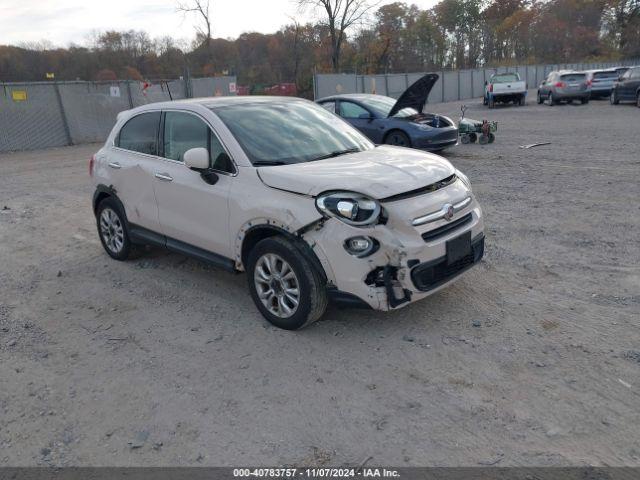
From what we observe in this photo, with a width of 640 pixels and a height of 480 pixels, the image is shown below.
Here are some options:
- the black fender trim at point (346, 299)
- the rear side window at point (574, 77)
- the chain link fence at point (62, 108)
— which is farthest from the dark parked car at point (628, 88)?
the black fender trim at point (346, 299)

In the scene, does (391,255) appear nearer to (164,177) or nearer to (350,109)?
(164,177)

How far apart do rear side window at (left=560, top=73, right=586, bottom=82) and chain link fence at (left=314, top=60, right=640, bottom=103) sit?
7057 millimetres

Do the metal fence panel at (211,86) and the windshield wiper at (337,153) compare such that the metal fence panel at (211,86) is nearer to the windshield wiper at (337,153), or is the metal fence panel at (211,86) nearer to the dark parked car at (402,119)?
the dark parked car at (402,119)

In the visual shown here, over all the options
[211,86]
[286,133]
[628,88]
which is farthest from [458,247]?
[628,88]

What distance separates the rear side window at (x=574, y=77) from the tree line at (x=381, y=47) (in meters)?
18.0

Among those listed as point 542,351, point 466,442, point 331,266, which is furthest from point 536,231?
point 466,442

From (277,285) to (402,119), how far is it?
8344 millimetres

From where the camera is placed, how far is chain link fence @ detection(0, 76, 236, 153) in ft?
59.7

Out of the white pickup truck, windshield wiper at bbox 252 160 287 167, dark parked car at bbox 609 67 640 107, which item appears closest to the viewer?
windshield wiper at bbox 252 160 287 167

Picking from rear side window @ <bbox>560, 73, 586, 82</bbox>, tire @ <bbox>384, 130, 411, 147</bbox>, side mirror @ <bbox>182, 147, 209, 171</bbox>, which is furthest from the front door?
rear side window @ <bbox>560, 73, 586, 82</bbox>

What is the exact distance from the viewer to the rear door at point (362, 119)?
11797 millimetres

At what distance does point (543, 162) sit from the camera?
1075cm

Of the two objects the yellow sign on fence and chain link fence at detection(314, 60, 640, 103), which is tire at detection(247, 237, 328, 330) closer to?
the yellow sign on fence

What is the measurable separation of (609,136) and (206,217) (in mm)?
12993
